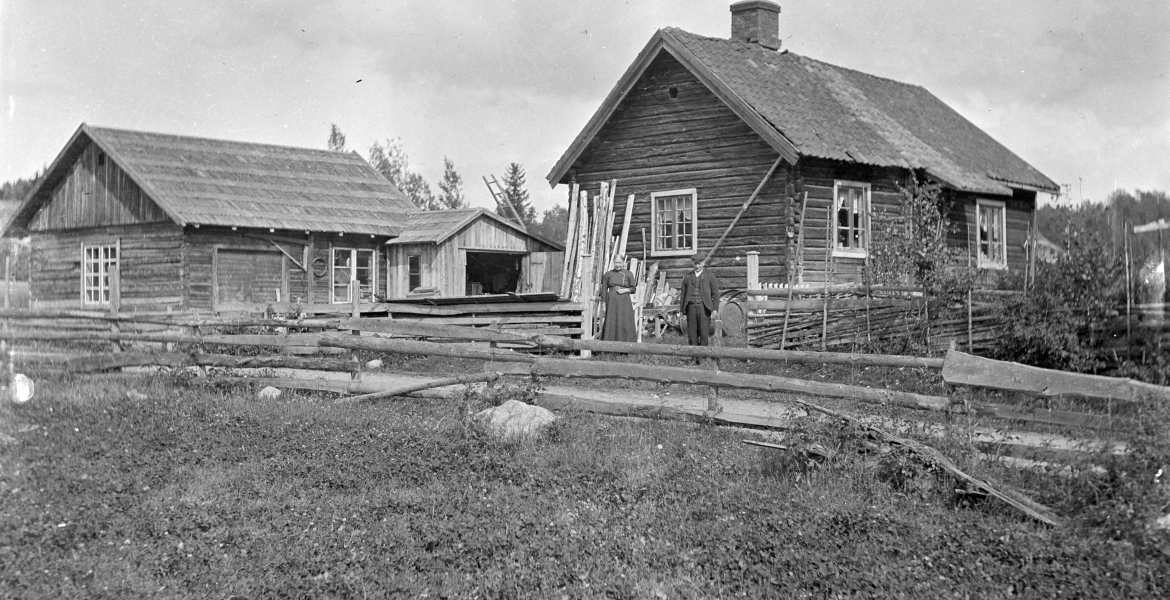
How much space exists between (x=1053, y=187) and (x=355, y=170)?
19984mm

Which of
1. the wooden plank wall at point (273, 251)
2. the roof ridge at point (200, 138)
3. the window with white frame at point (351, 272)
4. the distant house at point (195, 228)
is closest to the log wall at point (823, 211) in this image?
the distant house at point (195, 228)

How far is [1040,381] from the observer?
283 inches

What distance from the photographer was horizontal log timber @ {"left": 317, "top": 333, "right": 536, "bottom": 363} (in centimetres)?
1154

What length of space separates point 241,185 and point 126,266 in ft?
11.5

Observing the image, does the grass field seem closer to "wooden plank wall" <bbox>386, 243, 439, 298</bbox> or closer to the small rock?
the small rock

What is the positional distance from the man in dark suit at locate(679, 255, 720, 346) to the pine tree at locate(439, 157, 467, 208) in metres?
37.5

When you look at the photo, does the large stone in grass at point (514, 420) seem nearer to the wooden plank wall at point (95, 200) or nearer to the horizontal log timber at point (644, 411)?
the horizontal log timber at point (644, 411)

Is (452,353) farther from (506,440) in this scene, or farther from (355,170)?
(355,170)

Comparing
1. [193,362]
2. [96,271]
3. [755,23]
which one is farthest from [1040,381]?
[96,271]

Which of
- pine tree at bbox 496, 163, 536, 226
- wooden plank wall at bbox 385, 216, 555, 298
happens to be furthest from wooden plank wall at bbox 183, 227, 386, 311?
pine tree at bbox 496, 163, 536, 226

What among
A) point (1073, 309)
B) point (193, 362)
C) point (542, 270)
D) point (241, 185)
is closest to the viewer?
point (1073, 309)

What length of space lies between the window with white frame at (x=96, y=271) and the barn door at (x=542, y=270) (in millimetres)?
10851

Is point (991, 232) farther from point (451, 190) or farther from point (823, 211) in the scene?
point (451, 190)

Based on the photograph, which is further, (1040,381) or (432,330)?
(432,330)
